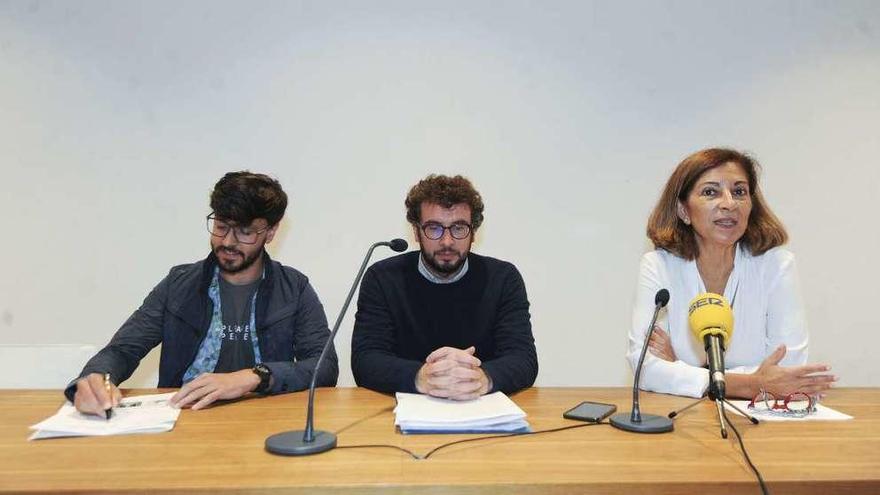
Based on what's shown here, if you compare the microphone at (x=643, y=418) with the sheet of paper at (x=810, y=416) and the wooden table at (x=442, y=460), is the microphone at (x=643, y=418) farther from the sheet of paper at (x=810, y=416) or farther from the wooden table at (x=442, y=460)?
the sheet of paper at (x=810, y=416)

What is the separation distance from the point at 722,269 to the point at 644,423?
1.05 meters

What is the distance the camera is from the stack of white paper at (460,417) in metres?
1.56

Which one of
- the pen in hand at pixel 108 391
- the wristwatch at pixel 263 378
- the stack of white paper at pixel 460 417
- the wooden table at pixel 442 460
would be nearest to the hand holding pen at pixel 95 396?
the pen in hand at pixel 108 391

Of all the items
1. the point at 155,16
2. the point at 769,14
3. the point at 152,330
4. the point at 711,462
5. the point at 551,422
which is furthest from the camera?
the point at 769,14

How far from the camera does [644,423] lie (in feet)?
5.28

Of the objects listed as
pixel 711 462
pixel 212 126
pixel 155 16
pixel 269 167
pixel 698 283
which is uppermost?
pixel 155 16

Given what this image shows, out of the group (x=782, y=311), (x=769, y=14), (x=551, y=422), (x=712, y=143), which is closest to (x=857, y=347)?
(x=712, y=143)

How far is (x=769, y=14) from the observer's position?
342 cm

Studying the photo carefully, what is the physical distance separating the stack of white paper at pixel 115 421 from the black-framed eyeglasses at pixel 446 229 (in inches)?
40.6

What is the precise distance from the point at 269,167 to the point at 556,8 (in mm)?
1647

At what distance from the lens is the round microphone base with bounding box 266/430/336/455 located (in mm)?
1383

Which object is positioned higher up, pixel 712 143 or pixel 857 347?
pixel 712 143

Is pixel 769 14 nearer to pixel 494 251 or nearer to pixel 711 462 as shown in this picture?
pixel 494 251

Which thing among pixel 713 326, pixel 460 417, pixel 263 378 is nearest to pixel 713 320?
pixel 713 326
